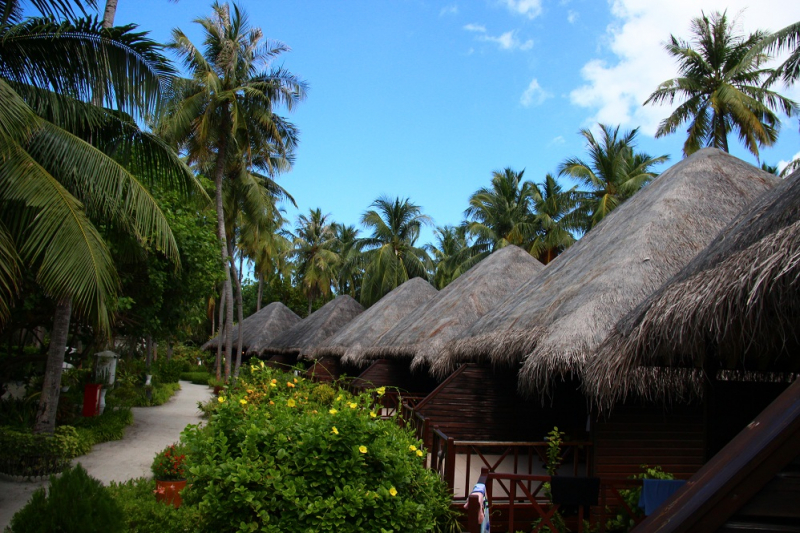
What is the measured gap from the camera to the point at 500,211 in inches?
1374

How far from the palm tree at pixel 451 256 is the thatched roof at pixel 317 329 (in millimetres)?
6643

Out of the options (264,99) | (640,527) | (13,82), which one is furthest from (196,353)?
(640,527)

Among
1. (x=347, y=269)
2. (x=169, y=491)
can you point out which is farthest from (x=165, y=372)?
(x=169, y=491)

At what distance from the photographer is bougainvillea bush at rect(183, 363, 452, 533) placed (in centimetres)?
477

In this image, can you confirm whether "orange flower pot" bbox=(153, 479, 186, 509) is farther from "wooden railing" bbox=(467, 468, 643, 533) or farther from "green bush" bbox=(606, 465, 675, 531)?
"green bush" bbox=(606, 465, 675, 531)

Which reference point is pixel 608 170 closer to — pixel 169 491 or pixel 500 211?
pixel 500 211

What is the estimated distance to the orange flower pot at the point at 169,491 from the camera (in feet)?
24.1

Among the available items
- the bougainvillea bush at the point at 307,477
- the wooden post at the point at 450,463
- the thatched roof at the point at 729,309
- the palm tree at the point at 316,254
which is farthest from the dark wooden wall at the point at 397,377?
the palm tree at the point at 316,254

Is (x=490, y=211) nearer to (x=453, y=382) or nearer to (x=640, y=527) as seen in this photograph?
(x=453, y=382)

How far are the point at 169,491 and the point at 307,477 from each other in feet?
11.0

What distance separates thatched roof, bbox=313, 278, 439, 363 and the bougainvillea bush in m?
13.8

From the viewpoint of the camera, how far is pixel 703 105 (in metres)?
21.8

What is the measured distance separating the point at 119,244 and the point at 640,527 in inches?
411

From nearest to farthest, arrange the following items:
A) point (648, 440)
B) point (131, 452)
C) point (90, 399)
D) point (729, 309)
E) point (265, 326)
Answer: point (729, 309) → point (648, 440) → point (131, 452) → point (90, 399) → point (265, 326)
